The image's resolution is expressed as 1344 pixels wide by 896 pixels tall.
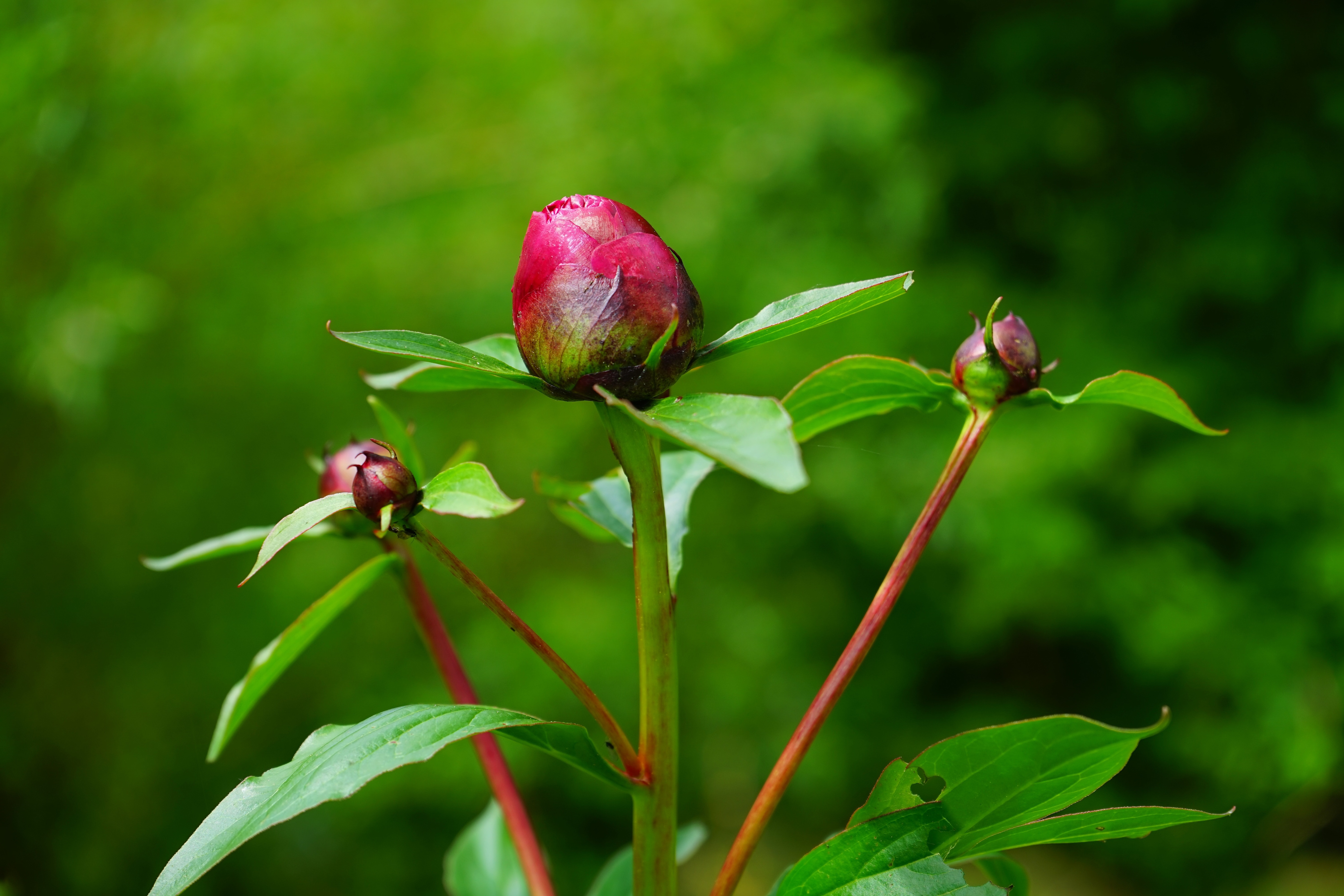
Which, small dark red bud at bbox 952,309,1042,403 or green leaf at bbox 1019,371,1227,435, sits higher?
small dark red bud at bbox 952,309,1042,403

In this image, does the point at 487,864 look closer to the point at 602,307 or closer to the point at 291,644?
the point at 291,644

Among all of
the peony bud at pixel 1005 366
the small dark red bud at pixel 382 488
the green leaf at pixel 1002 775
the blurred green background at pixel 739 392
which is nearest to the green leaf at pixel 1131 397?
the peony bud at pixel 1005 366

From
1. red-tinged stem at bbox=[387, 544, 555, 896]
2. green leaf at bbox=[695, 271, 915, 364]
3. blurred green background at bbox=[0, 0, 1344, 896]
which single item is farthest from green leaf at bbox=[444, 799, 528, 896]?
blurred green background at bbox=[0, 0, 1344, 896]

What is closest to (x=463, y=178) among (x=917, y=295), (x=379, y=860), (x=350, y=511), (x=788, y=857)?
(x=917, y=295)

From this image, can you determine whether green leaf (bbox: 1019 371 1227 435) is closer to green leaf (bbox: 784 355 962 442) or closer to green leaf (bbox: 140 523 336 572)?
green leaf (bbox: 784 355 962 442)

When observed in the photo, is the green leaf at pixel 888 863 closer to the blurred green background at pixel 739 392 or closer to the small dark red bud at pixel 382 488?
the small dark red bud at pixel 382 488

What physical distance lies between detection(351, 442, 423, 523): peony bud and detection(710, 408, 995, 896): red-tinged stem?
0.15 m

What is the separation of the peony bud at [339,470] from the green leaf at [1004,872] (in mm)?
305

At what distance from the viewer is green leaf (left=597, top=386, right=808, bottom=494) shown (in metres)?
0.25

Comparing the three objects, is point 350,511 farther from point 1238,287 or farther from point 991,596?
point 1238,287

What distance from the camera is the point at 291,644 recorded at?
1.43ft

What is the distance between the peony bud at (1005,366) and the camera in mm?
376

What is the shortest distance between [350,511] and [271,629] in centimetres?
165

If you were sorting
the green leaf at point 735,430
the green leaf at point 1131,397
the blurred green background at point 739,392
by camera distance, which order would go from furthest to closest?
the blurred green background at point 739,392 < the green leaf at point 1131,397 < the green leaf at point 735,430
